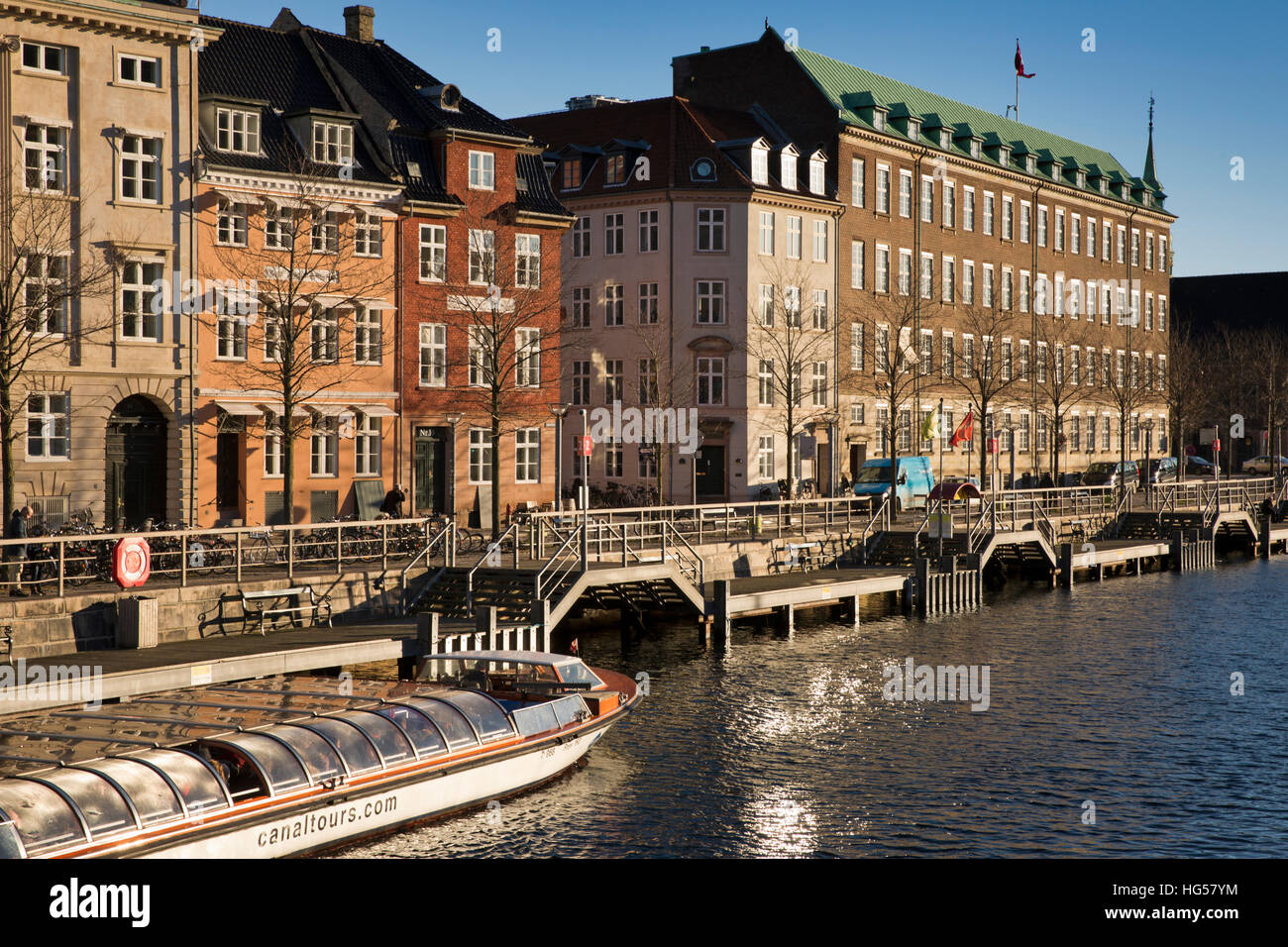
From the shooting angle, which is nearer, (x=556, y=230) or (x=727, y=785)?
(x=727, y=785)

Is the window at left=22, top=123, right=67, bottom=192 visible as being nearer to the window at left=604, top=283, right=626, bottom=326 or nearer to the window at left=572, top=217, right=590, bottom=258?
the window at left=572, top=217, right=590, bottom=258

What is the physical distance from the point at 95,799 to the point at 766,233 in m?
50.5

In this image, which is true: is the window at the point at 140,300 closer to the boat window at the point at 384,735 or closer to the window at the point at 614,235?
the boat window at the point at 384,735

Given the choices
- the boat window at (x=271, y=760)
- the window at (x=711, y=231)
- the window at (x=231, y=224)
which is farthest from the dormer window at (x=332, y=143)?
the boat window at (x=271, y=760)

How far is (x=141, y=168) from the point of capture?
1539 inches

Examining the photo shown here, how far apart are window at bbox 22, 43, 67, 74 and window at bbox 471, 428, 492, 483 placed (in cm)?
1695

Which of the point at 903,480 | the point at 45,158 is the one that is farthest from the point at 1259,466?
the point at 45,158

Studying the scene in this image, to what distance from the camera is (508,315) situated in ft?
160

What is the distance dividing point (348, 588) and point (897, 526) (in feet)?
76.4

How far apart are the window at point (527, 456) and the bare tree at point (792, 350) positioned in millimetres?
13142

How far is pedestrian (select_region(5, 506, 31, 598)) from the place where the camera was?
2652cm

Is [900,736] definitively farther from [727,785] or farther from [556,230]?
[556,230]

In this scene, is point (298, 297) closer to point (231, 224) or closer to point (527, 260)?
point (231, 224)
